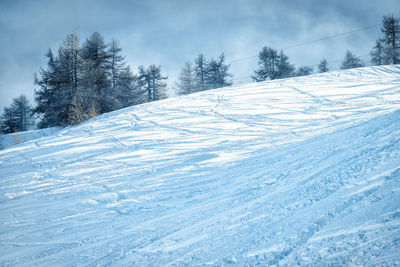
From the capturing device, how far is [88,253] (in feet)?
8.58

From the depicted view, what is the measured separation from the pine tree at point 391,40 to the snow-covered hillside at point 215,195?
80.0ft

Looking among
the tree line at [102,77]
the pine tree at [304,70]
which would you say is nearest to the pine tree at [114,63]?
the tree line at [102,77]

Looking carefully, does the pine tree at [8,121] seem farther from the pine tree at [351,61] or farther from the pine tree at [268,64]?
the pine tree at [351,61]

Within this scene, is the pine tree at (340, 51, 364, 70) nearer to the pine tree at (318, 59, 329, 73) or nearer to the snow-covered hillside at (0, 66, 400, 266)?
the pine tree at (318, 59, 329, 73)

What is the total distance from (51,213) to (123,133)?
4.98 metres

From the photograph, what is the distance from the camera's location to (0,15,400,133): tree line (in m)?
18.1

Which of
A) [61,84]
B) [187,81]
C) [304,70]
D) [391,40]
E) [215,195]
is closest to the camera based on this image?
[215,195]

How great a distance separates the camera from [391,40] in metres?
25.5

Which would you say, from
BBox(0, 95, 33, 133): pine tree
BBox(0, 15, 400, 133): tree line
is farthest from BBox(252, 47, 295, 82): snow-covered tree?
BBox(0, 95, 33, 133): pine tree

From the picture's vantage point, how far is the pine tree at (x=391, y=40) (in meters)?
24.4

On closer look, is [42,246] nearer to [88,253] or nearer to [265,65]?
[88,253]

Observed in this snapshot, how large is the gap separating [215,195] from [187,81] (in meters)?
28.7

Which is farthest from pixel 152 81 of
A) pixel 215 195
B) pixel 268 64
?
pixel 215 195

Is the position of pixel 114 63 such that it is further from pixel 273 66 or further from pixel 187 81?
pixel 273 66
